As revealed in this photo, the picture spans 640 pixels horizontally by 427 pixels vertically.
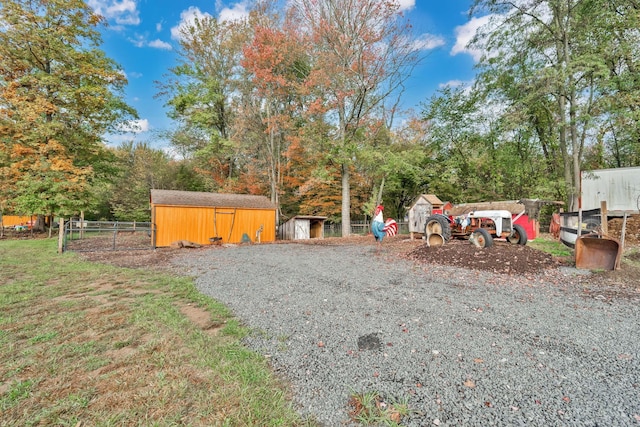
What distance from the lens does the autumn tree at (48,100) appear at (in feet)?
47.8

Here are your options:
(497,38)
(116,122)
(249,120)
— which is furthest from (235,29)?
(497,38)

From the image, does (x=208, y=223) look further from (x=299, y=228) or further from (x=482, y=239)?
(x=482, y=239)

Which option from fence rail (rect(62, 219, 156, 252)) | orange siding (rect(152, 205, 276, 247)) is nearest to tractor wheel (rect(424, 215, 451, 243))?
orange siding (rect(152, 205, 276, 247))

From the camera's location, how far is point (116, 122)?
1856 centimetres

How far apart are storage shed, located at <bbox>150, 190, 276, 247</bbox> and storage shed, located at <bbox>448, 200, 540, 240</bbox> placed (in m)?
10.3

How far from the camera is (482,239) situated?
8156 millimetres

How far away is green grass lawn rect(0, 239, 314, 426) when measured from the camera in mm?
1798

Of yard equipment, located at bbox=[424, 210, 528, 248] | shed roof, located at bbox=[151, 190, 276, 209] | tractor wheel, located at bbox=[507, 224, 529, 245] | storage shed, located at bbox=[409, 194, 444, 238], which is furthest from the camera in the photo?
storage shed, located at bbox=[409, 194, 444, 238]

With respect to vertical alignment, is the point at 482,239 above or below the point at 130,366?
above

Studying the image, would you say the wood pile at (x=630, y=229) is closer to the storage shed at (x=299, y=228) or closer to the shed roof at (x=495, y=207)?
the shed roof at (x=495, y=207)

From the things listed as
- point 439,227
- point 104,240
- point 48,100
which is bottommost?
point 104,240

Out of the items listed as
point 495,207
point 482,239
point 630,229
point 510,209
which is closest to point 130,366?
point 482,239

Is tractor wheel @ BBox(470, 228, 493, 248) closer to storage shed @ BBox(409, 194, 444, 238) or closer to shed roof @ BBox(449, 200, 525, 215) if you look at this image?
shed roof @ BBox(449, 200, 525, 215)

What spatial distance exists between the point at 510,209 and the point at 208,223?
14396 mm
